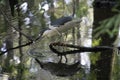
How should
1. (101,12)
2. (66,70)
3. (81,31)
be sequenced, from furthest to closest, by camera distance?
(81,31)
(101,12)
(66,70)

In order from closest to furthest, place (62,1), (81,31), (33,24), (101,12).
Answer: (101,12) → (81,31) → (33,24) → (62,1)

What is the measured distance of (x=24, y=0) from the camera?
8.30 feet

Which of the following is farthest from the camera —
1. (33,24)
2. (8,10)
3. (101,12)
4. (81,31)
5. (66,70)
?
(33,24)

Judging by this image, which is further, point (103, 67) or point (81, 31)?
point (81, 31)

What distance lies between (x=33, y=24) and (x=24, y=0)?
289mm

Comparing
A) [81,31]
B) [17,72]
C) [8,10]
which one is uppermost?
[8,10]

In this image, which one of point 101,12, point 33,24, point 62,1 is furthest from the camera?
point 62,1

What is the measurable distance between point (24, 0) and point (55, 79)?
43.0 inches

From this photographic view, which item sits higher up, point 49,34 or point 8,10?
point 8,10

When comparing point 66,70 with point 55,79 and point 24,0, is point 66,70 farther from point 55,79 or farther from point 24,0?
point 24,0

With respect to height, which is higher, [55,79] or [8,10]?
[8,10]

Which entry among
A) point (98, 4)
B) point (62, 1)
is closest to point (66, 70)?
point (98, 4)

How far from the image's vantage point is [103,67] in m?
1.85

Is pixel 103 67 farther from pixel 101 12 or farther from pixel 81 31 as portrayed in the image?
pixel 81 31
